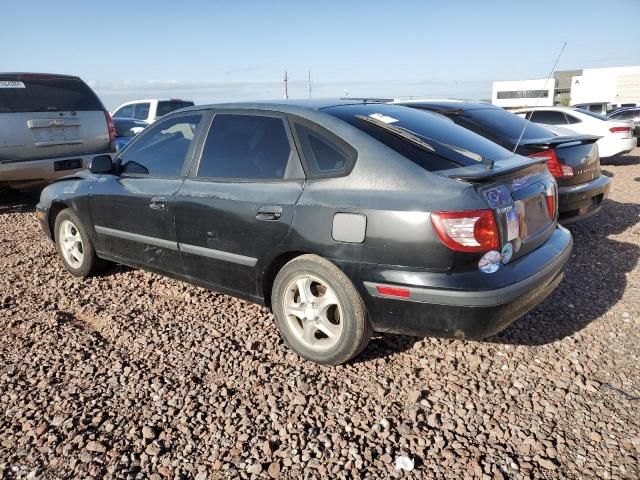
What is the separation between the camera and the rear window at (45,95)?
6.53m

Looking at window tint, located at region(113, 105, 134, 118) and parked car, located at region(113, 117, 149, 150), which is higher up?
window tint, located at region(113, 105, 134, 118)

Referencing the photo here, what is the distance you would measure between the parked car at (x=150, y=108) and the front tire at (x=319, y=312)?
39.2 feet

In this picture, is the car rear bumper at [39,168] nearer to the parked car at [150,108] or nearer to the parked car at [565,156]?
the parked car at [565,156]

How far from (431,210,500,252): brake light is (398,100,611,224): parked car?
257 centimetres

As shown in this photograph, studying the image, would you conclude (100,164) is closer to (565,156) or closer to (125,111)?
(565,156)

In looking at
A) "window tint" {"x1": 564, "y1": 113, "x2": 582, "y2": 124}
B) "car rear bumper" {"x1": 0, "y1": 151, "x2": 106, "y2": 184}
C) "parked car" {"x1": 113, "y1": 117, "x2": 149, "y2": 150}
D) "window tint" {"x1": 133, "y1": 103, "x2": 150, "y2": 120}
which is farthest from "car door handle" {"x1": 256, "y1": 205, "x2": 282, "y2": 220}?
"window tint" {"x1": 133, "y1": 103, "x2": 150, "y2": 120}

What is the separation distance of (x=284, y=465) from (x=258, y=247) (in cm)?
133

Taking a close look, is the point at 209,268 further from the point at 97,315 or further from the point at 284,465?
the point at 284,465

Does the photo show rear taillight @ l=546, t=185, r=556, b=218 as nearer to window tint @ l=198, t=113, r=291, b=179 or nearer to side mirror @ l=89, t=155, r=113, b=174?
window tint @ l=198, t=113, r=291, b=179

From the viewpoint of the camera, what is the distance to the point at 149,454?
2.25 m

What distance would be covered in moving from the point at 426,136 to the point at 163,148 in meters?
2.13

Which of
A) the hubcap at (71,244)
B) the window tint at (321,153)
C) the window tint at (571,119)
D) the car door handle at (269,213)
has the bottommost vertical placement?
the hubcap at (71,244)

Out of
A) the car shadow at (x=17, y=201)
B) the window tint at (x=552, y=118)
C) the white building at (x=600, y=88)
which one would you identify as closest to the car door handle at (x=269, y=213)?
the car shadow at (x=17, y=201)

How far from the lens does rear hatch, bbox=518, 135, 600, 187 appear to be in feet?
16.2
